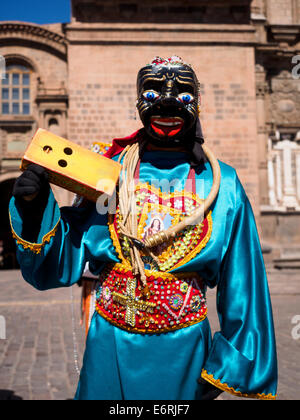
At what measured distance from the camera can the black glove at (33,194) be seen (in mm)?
1552

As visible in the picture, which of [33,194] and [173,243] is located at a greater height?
[33,194]

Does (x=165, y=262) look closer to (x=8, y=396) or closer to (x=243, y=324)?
(x=243, y=324)

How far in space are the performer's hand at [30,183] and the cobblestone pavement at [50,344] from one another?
1335 mm

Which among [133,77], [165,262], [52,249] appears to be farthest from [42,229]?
[133,77]

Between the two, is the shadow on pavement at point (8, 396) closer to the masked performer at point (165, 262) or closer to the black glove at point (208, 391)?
the masked performer at point (165, 262)

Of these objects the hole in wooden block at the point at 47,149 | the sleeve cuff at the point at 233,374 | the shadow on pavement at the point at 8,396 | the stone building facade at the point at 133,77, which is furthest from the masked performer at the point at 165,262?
the stone building facade at the point at 133,77

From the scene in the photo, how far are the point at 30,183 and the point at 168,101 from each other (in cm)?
70

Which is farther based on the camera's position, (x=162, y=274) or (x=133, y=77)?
(x=133, y=77)

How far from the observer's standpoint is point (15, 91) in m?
14.2

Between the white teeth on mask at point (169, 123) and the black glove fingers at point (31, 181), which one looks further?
the white teeth on mask at point (169, 123)

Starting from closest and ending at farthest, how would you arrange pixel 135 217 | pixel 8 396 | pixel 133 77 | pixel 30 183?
1. pixel 30 183
2. pixel 135 217
3. pixel 8 396
4. pixel 133 77

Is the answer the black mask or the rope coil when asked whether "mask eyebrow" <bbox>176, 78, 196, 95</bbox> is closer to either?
the black mask

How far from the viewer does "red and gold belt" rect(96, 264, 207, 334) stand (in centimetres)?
170

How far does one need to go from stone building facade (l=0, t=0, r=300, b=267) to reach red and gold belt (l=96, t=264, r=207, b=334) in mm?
10676
